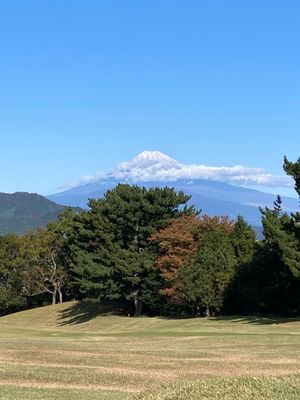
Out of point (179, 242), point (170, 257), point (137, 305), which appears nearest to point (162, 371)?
point (170, 257)

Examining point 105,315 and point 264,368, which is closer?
point 264,368

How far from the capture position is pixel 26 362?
60.3ft

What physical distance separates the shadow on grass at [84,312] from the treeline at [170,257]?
1.27m

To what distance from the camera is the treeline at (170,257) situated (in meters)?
48.7

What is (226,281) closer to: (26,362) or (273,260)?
(273,260)

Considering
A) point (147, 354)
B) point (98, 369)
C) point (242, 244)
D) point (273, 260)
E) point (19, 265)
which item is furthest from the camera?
point (19, 265)

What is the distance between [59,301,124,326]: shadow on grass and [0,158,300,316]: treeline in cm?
127

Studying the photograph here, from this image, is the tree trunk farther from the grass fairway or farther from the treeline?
the grass fairway

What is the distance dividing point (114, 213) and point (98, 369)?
45.7 meters

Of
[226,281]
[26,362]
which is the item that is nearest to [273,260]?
[226,281]

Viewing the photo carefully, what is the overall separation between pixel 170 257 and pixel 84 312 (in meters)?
16.2

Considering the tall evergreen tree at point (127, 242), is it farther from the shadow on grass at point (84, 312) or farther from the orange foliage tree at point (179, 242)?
the orange foliage tree at point (179, 242)

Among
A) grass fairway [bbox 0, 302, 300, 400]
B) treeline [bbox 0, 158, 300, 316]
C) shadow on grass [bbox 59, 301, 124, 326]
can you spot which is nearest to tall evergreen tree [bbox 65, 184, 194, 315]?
treeline [bbox 0, 158, 300, 316]

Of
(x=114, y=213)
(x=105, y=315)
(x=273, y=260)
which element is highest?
(x=114, y=213)
